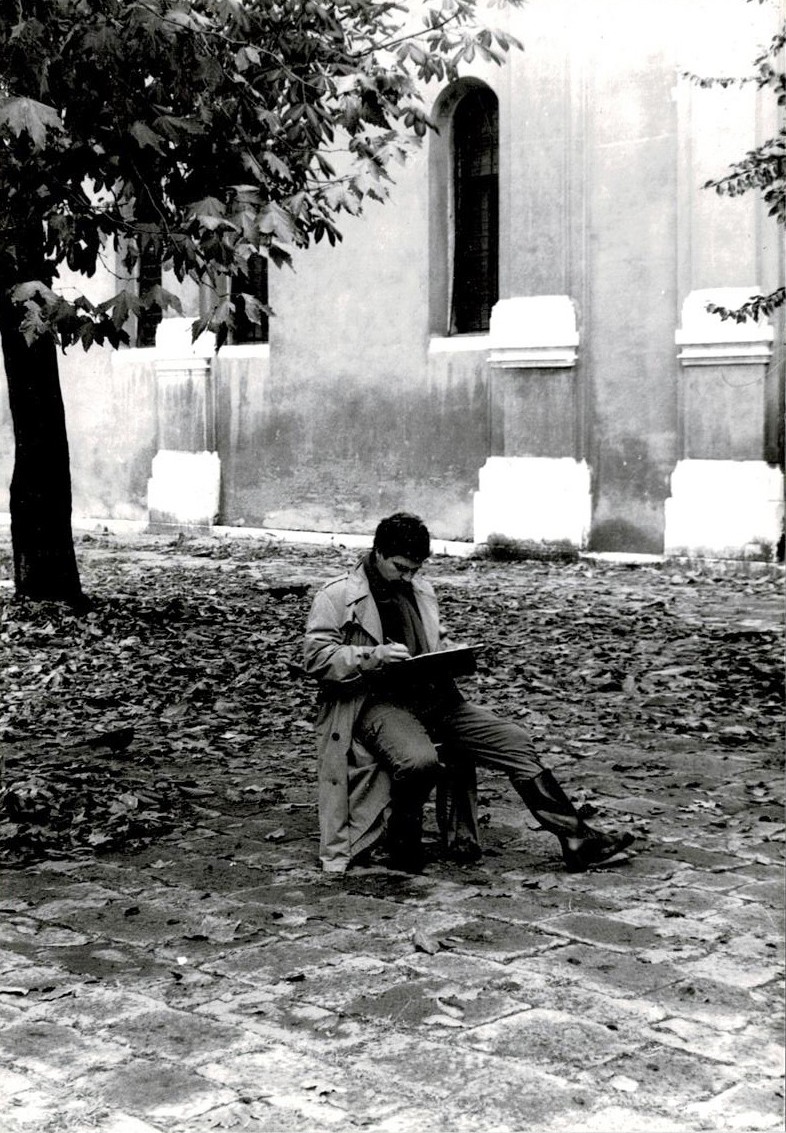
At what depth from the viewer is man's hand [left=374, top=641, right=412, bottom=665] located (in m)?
6.60

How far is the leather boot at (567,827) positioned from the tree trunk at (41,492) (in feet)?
25.7

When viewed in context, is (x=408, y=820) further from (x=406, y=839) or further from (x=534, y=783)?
(x=534, y=783)

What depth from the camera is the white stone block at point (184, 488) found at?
71.7ft

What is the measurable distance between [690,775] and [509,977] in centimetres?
343

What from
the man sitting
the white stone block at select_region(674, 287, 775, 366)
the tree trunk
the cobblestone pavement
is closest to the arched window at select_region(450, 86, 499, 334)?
the white stone block at select_region(674, 287, 775, 366)

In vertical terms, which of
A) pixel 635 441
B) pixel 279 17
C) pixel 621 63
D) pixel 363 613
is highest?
pixel 621 63

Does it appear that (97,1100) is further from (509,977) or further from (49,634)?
(49,634)

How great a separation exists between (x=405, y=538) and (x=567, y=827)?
1.44 metres

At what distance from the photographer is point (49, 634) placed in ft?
42.1

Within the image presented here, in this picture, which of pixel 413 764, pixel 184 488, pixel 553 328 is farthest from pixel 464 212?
pixel 413 764

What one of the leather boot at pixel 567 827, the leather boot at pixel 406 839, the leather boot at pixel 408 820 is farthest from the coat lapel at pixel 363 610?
the leather boot at pixel 567 827

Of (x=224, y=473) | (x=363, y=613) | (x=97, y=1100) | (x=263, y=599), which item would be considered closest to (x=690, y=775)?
(x=363, y=613)

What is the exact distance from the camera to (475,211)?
19.3m

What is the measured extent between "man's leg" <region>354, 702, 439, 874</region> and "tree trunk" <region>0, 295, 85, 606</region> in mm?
7531
